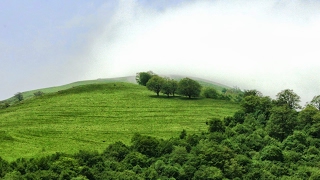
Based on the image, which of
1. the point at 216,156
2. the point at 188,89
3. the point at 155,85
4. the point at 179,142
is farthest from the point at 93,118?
the point at 216,156

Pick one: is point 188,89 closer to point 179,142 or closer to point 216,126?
point 216,126

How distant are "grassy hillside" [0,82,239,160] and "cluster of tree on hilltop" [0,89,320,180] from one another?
12.6m

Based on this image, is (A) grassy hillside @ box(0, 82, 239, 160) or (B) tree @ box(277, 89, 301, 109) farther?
(B) tree @ box(277, 89, 301, 109)

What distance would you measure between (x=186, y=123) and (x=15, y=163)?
68.6 metres

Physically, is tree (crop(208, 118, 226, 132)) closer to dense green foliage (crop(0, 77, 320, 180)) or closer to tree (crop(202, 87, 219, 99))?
dense green foliage (crop(0, 77, 320, 180))

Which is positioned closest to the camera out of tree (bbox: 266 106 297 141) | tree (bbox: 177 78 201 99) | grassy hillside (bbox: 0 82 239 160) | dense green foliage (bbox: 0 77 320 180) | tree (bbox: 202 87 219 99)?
dense green foliage (bbox: 0 77 320 180)

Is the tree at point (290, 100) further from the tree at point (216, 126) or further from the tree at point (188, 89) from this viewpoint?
the tree at point (188, 89)

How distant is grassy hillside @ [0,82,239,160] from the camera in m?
116

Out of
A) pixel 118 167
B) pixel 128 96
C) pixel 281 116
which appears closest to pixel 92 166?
pixel 118 167

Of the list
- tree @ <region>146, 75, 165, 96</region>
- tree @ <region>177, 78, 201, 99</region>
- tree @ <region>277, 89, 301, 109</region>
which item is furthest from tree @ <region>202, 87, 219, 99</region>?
tree @ <region>277, 89, 301, 109</region>

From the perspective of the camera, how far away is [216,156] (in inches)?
4006

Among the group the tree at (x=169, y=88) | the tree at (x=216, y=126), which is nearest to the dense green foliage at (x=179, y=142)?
the tree at (x=216, y=126)

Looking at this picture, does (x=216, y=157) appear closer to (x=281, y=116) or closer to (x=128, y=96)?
(x=281, y=116)

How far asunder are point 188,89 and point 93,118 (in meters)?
53.7
